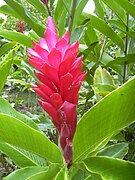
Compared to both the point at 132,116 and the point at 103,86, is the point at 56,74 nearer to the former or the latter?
the point at 132,116

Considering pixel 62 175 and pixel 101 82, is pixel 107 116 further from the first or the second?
pixel 101 82

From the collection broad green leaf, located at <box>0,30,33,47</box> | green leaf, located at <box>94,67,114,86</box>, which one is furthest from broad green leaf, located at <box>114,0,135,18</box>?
broad green leaf, located at <box>0,30,33,47</box>

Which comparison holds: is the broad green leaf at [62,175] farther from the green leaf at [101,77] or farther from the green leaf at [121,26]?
the green leaf at [121,26]

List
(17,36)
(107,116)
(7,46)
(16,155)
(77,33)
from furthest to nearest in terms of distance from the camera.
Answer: (7,46)
(17,36)
(77,33)
(16,155)
(107,116)

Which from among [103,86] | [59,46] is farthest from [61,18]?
[59,46]

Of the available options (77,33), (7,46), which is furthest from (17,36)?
(77,33)

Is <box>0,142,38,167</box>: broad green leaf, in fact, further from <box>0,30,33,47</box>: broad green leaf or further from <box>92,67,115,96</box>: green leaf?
<box>0,30,33,47</box>: broad green leaf
